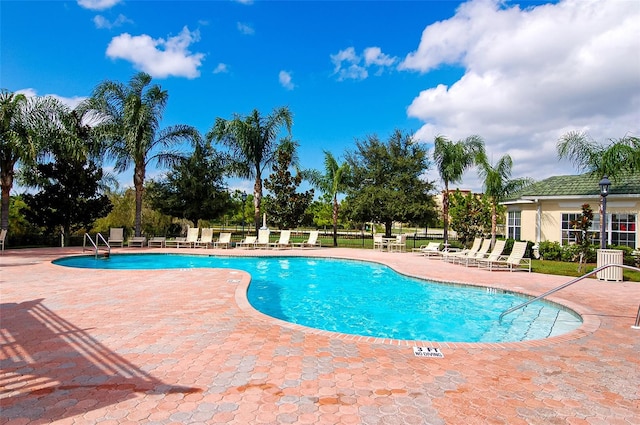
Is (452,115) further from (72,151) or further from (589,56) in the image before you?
(72,151)

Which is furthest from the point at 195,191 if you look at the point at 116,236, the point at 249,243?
the point at 249,243

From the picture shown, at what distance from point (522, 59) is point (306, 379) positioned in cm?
1279

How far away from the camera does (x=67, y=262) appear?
51.8 feet

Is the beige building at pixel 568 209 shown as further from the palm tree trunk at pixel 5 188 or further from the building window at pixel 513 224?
the palm tree trunk at pixel 5 188

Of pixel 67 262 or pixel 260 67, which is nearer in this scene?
pixel 67 262

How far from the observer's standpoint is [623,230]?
16.7 m

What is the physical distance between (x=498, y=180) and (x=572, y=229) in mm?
4909

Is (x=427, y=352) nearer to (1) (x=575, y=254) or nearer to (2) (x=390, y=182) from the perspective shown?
(1) (x=575, y=254)

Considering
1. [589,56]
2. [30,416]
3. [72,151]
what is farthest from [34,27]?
[589,56]

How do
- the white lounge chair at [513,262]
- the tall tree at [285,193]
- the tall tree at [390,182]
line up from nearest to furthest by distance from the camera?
the white lounge chair at [513,262]
the tall tree at [390,182]
the tall tree at [285,193]

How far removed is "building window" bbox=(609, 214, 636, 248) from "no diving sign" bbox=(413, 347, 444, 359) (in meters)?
16.5

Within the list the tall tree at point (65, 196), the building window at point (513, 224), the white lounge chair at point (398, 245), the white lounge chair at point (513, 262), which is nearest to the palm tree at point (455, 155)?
the white lounge chair at point (398, 245)

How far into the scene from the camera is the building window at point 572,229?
56.3 feet

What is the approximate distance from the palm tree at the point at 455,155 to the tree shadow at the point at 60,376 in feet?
67.0
